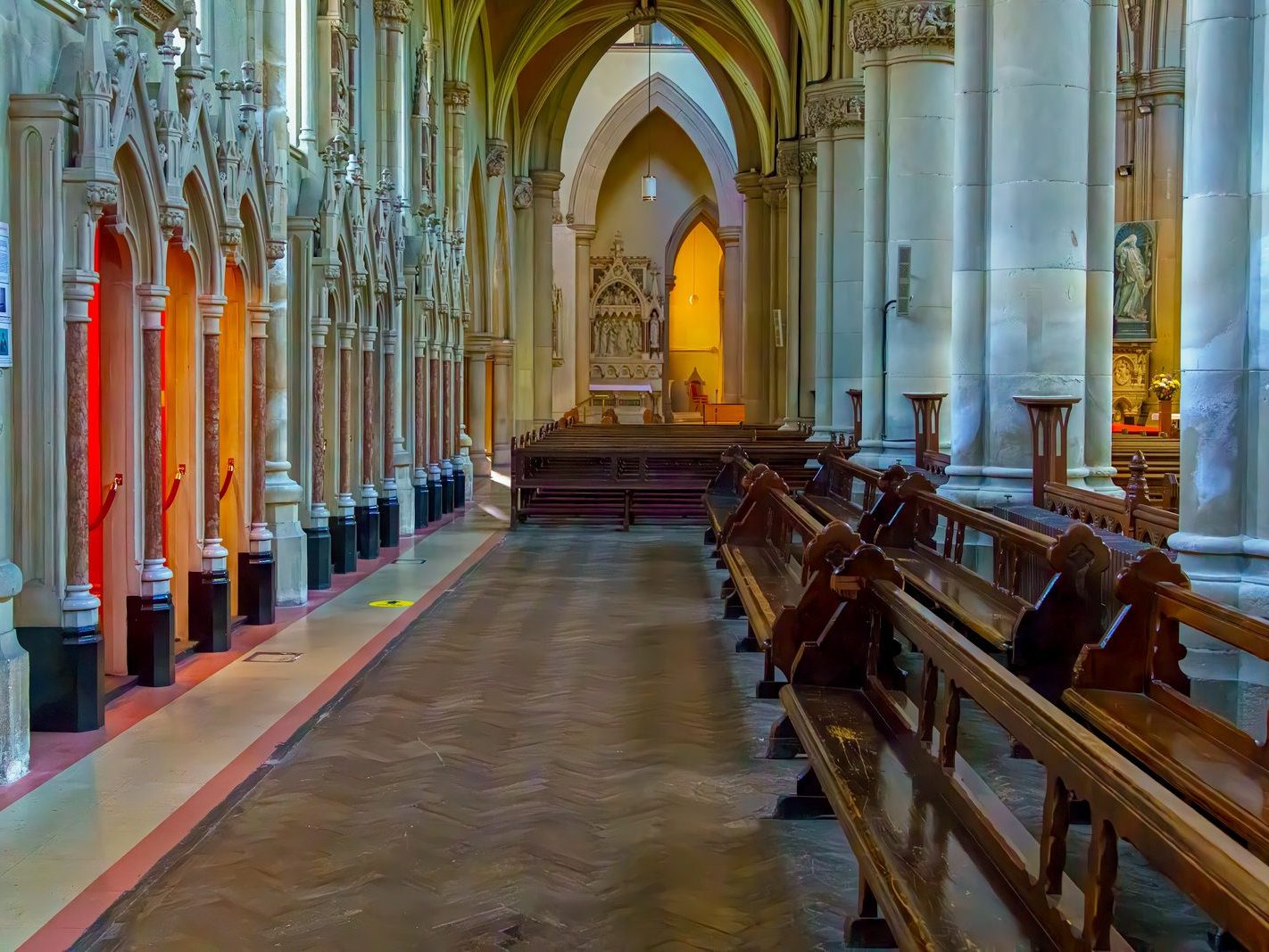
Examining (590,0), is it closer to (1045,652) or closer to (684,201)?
(684,201)

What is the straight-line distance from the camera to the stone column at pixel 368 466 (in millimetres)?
14039

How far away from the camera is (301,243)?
11.8 metres

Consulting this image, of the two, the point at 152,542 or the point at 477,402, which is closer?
the point at 152,542

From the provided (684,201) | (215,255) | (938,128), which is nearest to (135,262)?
(215,255)

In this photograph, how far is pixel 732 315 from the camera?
140 ft

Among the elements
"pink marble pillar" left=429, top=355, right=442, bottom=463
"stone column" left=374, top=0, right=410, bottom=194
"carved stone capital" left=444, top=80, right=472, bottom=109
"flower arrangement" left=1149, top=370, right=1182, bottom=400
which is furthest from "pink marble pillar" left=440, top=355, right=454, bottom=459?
"flower arrangement" left=1149, top=370, right=1182, bottom=400

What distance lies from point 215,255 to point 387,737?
419 cm

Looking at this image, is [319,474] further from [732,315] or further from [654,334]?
[732,315]

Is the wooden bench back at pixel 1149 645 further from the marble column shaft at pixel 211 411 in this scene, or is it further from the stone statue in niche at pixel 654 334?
the stone statue in niche at pixel 654 334

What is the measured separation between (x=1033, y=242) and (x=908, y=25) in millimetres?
6497

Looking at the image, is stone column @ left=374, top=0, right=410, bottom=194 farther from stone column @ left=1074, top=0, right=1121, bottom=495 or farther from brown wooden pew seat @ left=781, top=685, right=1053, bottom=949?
brown wooden pew seat @ left=781, top=685, right=1053, bottom=949

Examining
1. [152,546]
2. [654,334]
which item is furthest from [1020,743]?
[654,334]

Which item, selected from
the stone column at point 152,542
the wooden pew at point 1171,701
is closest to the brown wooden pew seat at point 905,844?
the wooden pew at point 1171,701

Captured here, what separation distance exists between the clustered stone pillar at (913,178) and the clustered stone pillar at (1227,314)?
8934mm
